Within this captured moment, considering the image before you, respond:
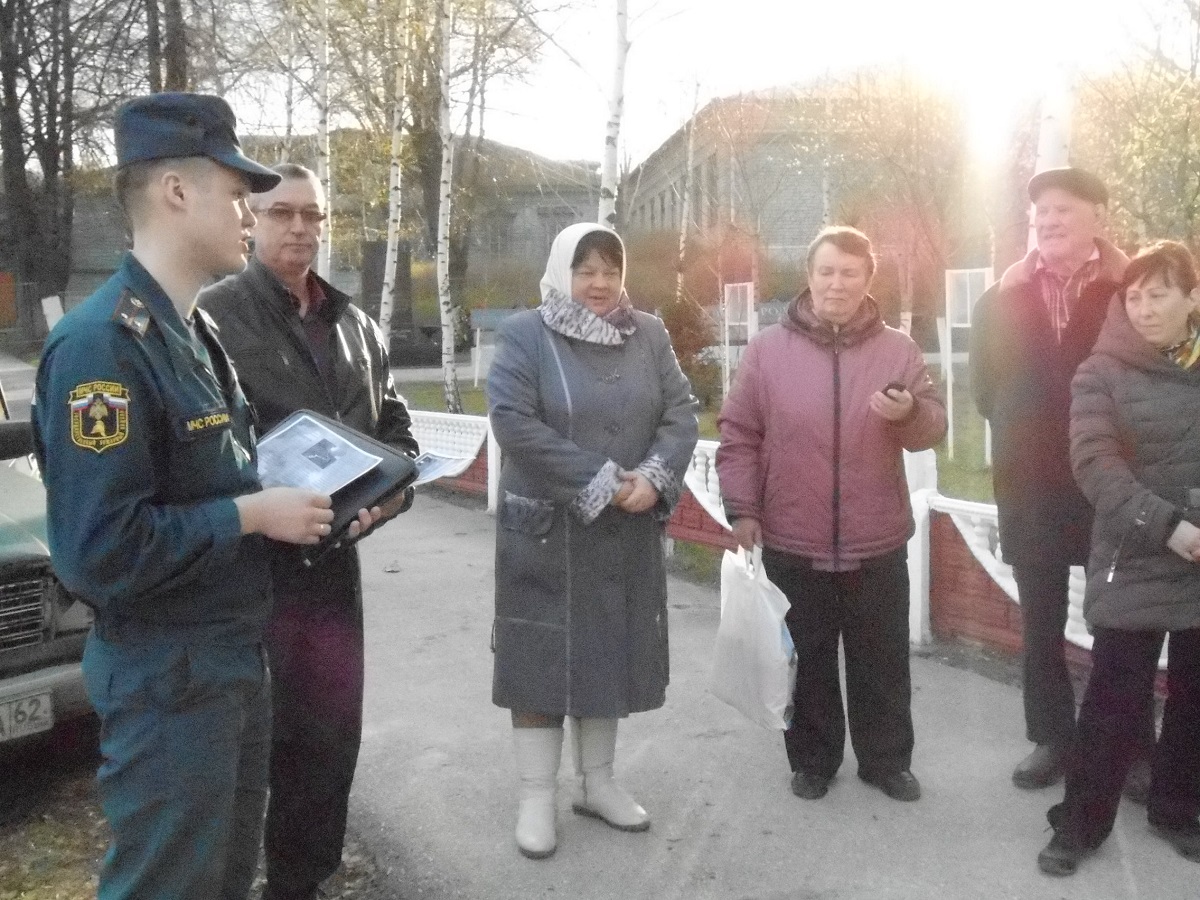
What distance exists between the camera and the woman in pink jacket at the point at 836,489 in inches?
144

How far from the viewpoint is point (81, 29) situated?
19828 millimetres

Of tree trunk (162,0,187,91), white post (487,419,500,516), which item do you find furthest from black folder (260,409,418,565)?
tree trunk (162,0,187,91)

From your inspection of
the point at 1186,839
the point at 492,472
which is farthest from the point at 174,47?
the point at 1186,839

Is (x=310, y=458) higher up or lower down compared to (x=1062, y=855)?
higher up

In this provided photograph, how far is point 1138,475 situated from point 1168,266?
0.60 meters

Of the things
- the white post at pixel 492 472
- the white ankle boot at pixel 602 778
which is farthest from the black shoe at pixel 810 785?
the white post at pixel 492 472

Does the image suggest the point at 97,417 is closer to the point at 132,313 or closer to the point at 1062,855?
the point at 132,313

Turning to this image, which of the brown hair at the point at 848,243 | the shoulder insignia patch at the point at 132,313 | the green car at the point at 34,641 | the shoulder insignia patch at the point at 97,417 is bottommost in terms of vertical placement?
the green car at the point at 34,641

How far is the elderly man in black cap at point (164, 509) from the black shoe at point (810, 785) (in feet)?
7.40

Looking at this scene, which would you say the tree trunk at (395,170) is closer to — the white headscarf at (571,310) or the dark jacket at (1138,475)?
the white headscarf at (571,310)

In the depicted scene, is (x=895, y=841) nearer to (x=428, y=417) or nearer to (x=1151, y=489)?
(x=1151, y=489)

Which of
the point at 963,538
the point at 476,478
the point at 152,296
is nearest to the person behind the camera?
the point at 152,296

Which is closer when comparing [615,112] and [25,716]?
[25,716]

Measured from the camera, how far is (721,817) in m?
3.73
